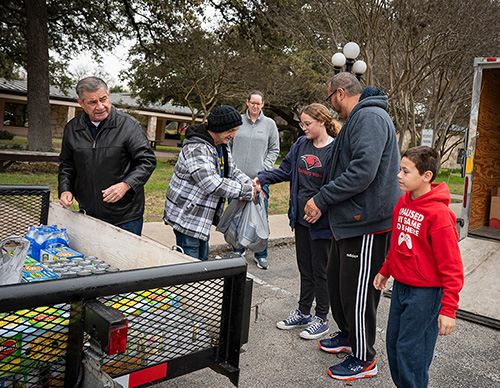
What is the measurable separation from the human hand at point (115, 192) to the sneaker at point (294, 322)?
1799 millimetres

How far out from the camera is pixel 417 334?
8.20ft

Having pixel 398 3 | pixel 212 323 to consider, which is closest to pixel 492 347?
pixel 212 323

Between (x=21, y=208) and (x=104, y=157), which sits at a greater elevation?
(x=104, y=157)

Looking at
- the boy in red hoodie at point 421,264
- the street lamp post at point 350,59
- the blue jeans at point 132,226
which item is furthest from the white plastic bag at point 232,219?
the street lamp post at point 350,59

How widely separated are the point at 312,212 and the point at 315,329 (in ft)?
3.63

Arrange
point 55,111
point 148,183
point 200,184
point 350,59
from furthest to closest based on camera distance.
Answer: point 55,111 < point 148,183 < point 350,59 < point 200,184

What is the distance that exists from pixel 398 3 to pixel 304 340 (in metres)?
11.0

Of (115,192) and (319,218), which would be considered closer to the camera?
(115,192)

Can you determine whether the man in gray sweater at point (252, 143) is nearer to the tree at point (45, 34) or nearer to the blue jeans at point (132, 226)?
the blue jeans at point (132, 226)

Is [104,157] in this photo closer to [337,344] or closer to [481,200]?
[337,344]

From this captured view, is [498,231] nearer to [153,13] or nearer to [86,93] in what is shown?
[86,93]

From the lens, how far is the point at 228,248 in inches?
258

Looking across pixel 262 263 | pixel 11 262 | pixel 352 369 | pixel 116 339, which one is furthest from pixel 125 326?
pixel 262 263

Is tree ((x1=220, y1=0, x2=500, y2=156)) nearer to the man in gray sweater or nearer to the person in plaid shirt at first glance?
the man in gray sweater
